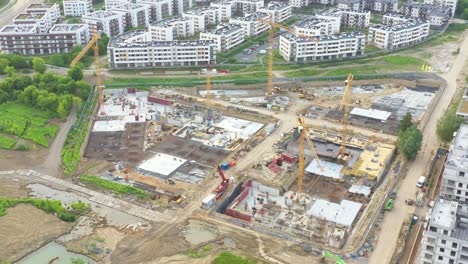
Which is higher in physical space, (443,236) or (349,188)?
(443,236)

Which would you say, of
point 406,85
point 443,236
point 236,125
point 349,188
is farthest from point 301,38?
point 443,236

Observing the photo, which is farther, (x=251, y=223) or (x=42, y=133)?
(x=42, y=133)

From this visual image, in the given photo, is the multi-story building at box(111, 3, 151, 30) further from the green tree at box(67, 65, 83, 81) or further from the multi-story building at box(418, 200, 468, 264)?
the multi-story building at box(418, 200, 468, 264)

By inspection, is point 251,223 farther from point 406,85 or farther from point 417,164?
point 406,85

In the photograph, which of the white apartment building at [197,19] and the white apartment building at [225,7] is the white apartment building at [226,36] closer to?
the white apartment building at [197,19]

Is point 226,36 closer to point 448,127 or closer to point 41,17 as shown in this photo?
point 41,17

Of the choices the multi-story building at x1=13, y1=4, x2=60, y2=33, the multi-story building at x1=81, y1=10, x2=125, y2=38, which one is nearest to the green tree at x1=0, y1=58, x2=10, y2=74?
the multi-story building at x1=13, y1=4, x2=60, y2=33

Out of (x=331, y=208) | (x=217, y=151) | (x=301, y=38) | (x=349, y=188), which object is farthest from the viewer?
(x=301, y=38)

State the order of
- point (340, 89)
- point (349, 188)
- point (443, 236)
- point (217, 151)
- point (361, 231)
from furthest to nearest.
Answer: point (340, 89), point (217, 151), point (349, 188), point (361, 231), point (443, 236)
